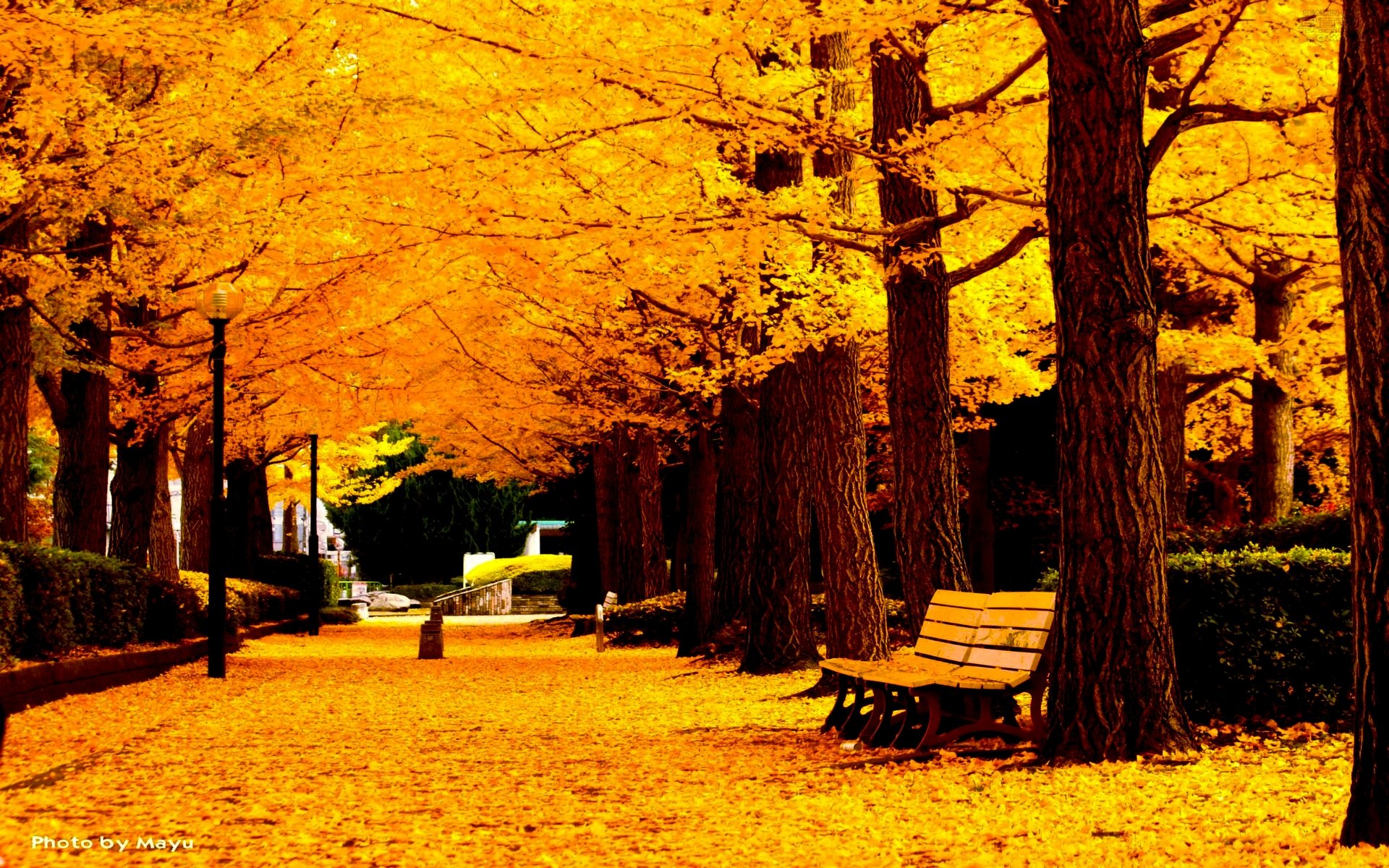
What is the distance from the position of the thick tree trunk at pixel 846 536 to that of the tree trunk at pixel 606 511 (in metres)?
15.4

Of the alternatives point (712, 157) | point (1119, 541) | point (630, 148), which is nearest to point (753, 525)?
point (712, 157)

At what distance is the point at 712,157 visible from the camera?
13.9 metres

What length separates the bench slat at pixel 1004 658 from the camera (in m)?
8.30

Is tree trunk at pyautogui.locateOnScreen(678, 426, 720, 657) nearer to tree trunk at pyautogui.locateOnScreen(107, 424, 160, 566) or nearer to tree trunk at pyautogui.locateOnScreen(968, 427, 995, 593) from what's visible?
tree trunk at pyautogui.locateOnScreen(968, 427, 995, 593)

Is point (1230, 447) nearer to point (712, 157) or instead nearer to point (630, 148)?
point (712, 157)

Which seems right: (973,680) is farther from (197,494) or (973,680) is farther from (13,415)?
(197,494)

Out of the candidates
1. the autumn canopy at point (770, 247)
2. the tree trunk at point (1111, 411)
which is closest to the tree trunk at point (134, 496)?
the autumn canopy at point (770, 247)

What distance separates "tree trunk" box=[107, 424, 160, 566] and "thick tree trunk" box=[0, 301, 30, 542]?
4034 mm

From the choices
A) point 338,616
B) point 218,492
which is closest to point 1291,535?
point 218,492

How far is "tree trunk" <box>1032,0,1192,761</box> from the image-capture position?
778 cm

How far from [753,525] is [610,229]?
922 cm

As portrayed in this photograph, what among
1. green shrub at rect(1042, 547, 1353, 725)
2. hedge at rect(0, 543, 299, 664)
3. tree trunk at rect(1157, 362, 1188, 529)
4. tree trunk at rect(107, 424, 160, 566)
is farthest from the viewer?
tree trunk at rect(1157, 362, 1188, 529)

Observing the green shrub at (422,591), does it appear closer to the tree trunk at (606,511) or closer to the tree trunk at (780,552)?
the tree trunk at (606,511)

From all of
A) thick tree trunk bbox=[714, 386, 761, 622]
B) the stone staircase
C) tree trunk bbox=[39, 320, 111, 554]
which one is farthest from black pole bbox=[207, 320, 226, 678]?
the stone staircase
